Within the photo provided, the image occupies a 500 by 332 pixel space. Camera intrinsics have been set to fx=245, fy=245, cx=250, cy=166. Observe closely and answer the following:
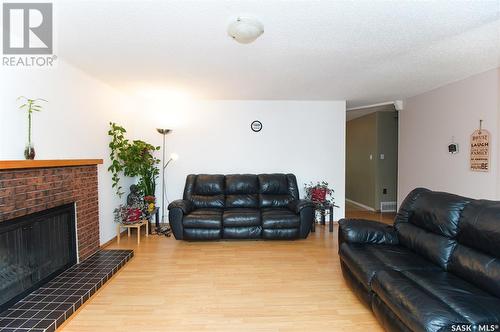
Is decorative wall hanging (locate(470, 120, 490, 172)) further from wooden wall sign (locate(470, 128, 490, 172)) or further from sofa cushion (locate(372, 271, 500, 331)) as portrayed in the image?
sofa cushion (locate(372, 271, 500, 331))

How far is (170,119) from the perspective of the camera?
15.5 feet

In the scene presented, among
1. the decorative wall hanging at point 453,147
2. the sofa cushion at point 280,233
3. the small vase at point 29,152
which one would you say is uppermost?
the decorative wall hanging at point 453,147

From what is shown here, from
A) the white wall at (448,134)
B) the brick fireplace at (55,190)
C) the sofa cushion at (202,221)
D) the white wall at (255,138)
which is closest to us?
the brick fireplace at (55,190)

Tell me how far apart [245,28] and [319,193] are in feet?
10.6

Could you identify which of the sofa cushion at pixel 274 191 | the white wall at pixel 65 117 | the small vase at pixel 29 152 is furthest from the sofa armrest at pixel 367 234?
the white wall at pixel 65 117

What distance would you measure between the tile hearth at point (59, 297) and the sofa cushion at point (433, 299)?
2408 mm

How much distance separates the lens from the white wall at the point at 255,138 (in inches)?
187

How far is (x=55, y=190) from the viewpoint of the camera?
8.57ft

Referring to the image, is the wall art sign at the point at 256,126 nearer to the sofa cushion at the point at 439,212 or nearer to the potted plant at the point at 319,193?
the potted plant at the point at 319,193

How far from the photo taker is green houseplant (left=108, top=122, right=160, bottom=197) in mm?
3855

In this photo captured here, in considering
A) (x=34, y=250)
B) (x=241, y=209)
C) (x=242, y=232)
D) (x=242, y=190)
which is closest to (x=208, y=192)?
(x=242, y=190)

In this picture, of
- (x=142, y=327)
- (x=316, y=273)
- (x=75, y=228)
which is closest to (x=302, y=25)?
(x=316, y=273)

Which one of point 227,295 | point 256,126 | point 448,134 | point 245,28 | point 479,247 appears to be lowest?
point 227,295

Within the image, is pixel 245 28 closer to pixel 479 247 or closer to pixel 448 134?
pixel 479 247
